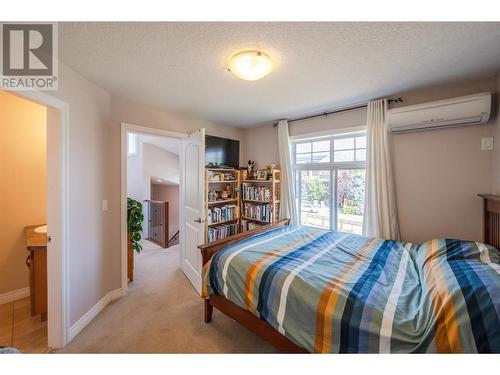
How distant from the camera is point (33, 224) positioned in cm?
243

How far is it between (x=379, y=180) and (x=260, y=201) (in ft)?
5.55

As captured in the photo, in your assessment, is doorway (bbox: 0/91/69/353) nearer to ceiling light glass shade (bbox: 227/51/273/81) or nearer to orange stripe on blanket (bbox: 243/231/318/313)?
ceiling light glass shade (bbox: 227/51/273/81)

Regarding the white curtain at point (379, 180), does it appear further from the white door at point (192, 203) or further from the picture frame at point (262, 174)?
the white door at point (192, 203)

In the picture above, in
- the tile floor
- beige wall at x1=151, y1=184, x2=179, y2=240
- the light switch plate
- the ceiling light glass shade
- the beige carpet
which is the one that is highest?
the ceiling light glass shade

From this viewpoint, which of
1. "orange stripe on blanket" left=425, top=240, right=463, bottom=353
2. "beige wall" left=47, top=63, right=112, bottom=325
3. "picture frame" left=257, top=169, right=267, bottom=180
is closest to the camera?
"orange stripe on blanket" left=425, top=240, right=463, bottom=353

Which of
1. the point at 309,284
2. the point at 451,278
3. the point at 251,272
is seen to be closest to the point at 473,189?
the point at 451,278

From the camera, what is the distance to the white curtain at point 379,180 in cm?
235

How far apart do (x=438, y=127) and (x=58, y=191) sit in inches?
141

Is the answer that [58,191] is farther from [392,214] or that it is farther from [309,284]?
[392,214]

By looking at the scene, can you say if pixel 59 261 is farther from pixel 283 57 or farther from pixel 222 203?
pixel 283 57

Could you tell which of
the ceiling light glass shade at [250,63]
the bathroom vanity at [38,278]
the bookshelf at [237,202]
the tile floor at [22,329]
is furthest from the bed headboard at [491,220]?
the bathroom vanity at [38,278]

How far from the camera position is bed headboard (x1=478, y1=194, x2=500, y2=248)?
1.73 m

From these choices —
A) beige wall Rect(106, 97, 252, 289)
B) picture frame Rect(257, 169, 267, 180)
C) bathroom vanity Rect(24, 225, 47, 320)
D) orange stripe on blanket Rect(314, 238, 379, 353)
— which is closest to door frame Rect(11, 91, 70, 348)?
bathroom vanity Rect(24, 225, 47, 320)

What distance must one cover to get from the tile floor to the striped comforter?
4.58 ft
